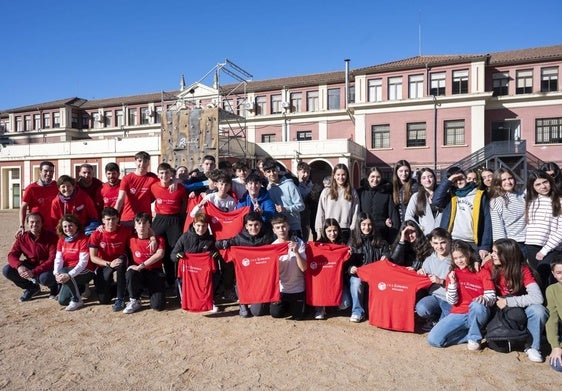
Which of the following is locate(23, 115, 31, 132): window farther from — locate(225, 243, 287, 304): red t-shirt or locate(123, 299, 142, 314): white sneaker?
locate(225, 243, 287, 304): red t-shirt

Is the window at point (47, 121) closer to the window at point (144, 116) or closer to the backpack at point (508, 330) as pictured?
the window at point (144, 116)

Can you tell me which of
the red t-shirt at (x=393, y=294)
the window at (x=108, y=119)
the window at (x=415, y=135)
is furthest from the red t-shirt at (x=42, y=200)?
the window at (x=108, y=119)

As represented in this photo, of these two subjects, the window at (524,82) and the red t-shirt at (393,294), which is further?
the window at (524,82)

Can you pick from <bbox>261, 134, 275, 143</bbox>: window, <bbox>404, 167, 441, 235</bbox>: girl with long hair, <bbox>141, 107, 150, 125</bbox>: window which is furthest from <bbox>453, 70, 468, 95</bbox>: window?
<bbox>141, 107, 150, 125</bbox>: window

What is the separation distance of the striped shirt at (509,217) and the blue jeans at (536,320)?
113 centimetres

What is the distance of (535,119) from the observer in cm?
2850

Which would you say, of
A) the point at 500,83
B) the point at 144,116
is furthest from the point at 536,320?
the point at 144,116

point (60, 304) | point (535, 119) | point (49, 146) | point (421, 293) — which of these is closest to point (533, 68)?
point (535, 119)

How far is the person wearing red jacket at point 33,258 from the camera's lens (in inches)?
241

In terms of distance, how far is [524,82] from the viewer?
29469 mm

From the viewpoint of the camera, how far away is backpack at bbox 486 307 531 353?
4137mm

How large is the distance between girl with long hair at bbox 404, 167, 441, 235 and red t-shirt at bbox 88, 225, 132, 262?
4.29 m

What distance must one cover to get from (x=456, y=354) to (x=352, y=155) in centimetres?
2466

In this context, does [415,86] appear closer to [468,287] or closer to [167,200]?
[167,200]
